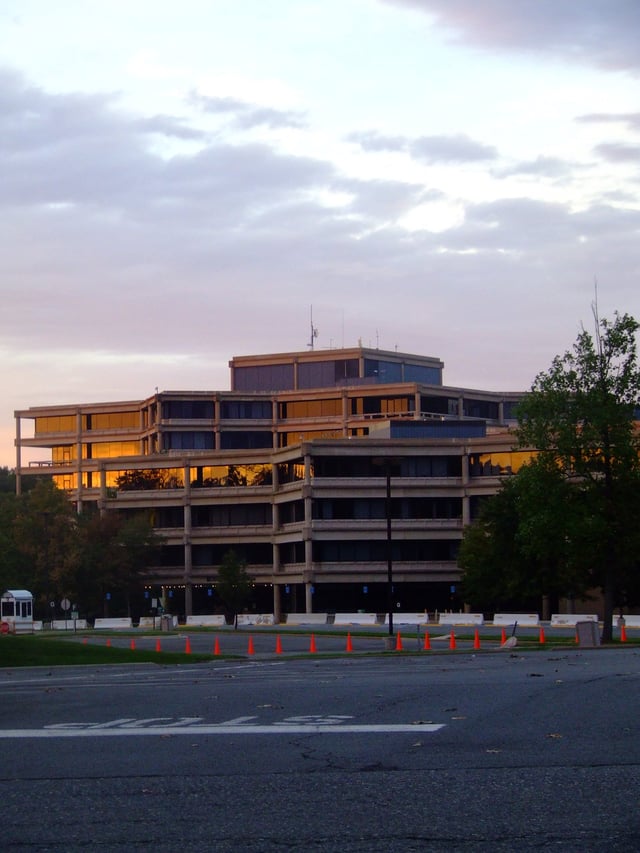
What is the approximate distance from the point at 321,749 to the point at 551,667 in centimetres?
1552

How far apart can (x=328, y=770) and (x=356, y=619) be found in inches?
3115

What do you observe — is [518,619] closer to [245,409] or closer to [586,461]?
[586,461]

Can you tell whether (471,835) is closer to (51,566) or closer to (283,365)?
(51,566)

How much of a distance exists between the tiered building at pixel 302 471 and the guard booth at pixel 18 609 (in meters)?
26.7

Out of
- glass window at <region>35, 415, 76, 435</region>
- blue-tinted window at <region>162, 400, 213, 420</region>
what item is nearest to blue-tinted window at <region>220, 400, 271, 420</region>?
blue-tinted window at <region>162, 400, 213, 420</region>

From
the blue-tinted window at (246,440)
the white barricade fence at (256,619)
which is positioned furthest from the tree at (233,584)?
the blue-tinted window at (246,440)

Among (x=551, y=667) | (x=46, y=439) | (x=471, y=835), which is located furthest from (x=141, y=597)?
(x=471, y=835)

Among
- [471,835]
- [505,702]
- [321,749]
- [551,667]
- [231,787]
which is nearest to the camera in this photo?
[471,835]

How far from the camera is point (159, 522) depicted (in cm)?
12400

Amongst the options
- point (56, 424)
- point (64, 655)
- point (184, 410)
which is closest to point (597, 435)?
point (64, 655)

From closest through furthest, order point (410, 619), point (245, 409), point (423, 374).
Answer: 1. point (410, 619)
2. point (245, 409)
3. point (423, 374)

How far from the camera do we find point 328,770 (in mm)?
10695

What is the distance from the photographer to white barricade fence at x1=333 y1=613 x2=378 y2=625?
87.6 meters

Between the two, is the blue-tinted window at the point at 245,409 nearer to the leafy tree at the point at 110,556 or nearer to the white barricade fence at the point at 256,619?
the leafy tree at the point at 110,556
